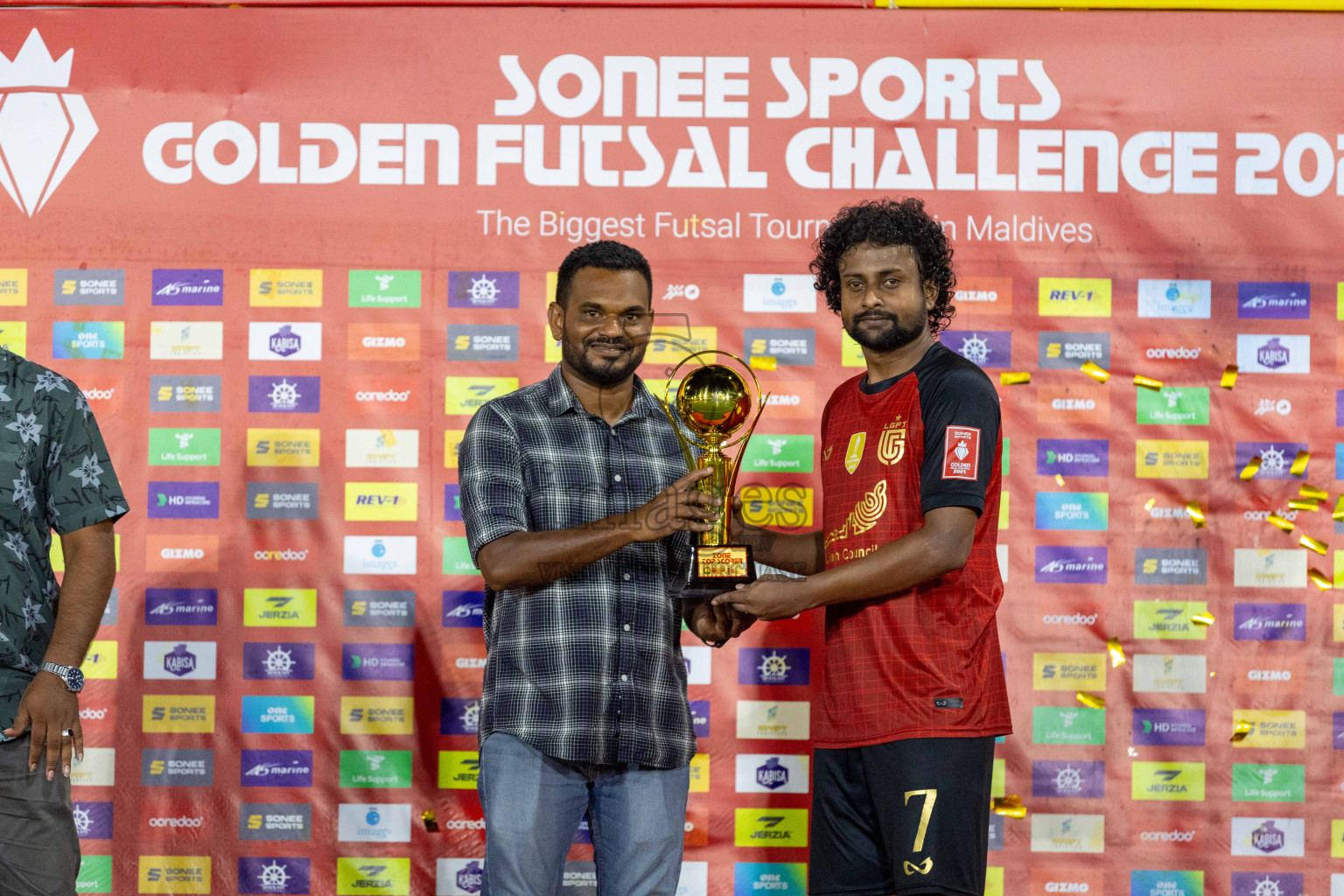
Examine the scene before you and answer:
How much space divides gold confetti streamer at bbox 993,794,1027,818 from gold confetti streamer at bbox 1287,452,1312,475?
1.16 metres

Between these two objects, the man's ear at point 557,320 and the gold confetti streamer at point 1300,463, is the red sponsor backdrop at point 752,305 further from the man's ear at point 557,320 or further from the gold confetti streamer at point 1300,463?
the man's ear at point 557,320

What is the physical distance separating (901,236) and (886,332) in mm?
204

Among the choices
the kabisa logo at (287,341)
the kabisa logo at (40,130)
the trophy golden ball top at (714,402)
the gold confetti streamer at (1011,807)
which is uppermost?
the kabisa logo at (40,130)

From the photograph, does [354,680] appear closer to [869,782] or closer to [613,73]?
[869,782]

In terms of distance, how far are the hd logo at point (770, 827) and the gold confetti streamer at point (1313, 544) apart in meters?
1.53

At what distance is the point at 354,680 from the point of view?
284 centimetres

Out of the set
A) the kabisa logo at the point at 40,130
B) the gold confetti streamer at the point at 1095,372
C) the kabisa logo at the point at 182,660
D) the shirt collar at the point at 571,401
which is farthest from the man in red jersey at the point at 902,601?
the kabisa logo at the point at 40,130

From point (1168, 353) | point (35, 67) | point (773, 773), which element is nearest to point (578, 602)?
point (773, 773)

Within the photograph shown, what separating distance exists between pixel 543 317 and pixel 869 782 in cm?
154

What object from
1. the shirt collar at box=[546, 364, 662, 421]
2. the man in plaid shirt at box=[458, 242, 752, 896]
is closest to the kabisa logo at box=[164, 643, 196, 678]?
the man in plaid shirt at box=[458, 242, 752, 896]

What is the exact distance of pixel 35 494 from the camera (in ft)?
6.04

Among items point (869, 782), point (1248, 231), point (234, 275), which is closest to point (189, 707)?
point (234, 275)

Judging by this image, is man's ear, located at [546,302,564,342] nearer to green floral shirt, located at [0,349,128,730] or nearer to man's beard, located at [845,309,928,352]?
man's beard, located at [845,309,928,352]

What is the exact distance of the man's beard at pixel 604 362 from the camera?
78.3 inches
